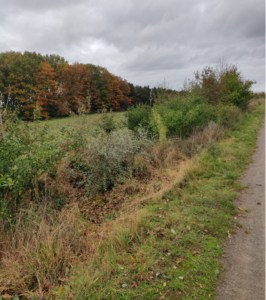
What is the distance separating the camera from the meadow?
2682 mm

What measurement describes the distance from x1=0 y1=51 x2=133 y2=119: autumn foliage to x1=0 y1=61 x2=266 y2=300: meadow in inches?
896

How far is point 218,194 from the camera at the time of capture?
4.81 metres

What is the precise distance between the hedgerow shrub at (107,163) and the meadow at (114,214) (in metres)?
0.03

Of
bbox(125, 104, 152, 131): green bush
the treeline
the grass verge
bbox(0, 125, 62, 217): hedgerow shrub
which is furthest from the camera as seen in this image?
the treeline

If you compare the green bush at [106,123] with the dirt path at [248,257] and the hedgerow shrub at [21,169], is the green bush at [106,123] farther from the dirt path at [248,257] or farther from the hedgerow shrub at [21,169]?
the dirt path at [248,257]

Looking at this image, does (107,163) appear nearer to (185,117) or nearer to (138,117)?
(138,117)

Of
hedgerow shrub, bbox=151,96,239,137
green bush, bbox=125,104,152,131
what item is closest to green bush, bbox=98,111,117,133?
green bush, bbox=125,104,152,131

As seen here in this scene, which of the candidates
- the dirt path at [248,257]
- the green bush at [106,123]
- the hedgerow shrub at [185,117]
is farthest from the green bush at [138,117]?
the dirt path at [248,257]

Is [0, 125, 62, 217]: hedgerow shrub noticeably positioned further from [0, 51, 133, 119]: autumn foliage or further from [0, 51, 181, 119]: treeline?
[0, 51, 133, 119]: autumn foliage

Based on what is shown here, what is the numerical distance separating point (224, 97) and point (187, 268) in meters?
15.4

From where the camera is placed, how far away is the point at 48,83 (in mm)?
34969

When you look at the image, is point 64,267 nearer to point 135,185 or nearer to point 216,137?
point 135,185

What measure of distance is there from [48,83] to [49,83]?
0.30 metres

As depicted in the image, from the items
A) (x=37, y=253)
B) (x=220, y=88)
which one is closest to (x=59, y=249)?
(x=37, y=253)
